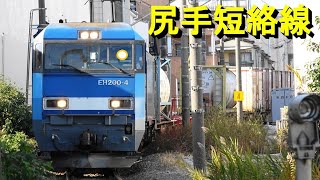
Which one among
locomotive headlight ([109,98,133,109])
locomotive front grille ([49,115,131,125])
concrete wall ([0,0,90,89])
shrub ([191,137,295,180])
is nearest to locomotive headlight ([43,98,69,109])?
locomotive front grille ([49,115,131,125])

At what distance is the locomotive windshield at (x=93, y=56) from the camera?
1188 centimetres

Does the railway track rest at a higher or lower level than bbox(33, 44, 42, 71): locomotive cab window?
lower

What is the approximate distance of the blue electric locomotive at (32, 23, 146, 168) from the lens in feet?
38.4

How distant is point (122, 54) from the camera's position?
1196cm

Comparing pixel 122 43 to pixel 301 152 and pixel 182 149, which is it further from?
pixel 301 152

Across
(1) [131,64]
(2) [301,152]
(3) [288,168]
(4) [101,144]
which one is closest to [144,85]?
(1) [131,64]

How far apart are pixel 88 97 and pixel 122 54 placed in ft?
3.52

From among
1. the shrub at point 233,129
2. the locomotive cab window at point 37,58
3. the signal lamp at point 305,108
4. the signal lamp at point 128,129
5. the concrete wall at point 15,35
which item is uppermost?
the concrete wall at point 15,35

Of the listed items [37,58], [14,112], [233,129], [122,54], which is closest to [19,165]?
[37,58]

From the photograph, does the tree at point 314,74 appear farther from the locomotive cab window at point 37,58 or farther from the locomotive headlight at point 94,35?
the locomotive cab window at point 37,58

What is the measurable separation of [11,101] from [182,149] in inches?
197

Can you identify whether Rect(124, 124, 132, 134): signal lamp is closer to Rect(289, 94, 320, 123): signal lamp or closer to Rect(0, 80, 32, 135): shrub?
Rect(0, 80, 32, 135): shrub

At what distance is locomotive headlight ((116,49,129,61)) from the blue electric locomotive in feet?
0.06

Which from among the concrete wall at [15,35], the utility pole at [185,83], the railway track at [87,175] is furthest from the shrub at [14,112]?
the concrete wall at [15,35]
